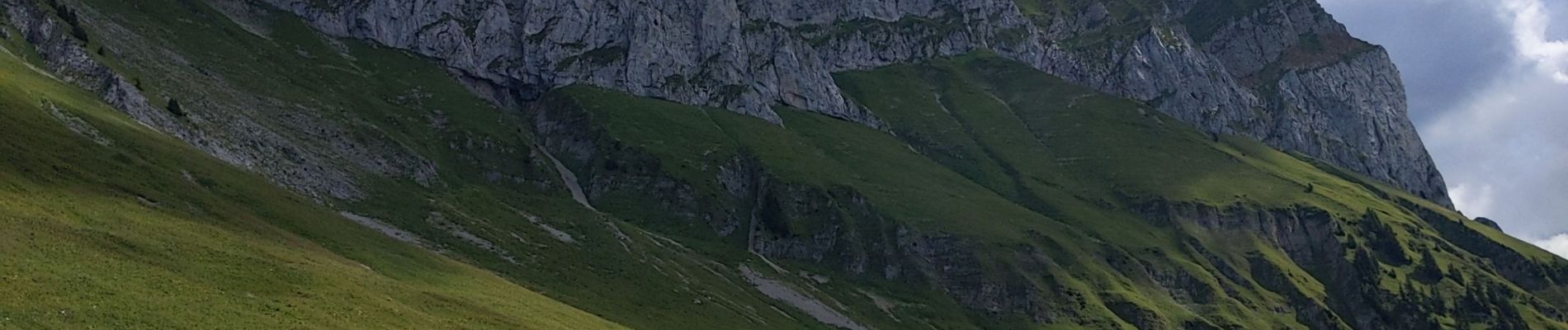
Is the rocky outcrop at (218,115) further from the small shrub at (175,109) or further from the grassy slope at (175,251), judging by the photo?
the grassy slope at (175,251)

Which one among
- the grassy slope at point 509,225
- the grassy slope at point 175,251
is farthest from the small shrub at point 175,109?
the grassy slope at point 175,251

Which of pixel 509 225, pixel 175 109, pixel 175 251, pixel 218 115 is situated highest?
pixel 218 115

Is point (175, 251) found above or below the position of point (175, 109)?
below

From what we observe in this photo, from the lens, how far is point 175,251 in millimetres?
76000

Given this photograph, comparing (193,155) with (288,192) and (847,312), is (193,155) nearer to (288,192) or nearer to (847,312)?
(288,192)

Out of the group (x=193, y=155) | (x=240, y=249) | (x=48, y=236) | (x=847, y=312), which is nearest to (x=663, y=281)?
(x=847, y=312)

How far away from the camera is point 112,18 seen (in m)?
180

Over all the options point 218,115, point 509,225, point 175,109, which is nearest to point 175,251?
point 175,109

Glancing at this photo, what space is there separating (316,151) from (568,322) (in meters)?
76.6

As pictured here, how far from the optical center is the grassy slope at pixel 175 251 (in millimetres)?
60500

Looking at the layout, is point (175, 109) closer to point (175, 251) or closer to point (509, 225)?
point (509, 225)

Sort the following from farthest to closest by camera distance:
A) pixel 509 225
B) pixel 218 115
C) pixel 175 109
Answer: pixel 509 225, pixel 218 115, pixel 175 109

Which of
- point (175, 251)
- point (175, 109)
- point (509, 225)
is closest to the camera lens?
point (175, 251)

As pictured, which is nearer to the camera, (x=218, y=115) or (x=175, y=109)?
(x=175, y=109)
